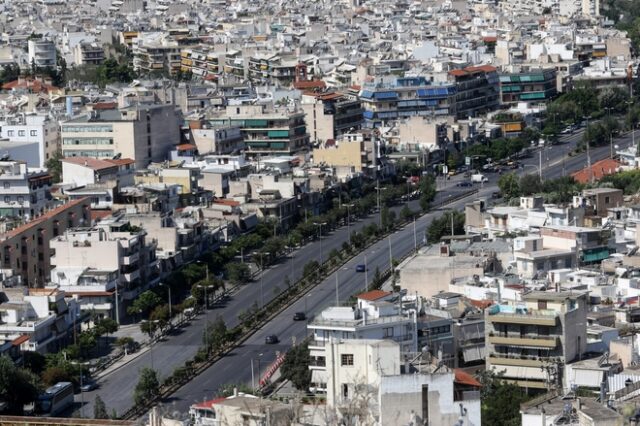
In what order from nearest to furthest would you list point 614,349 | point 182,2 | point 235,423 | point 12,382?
1. point 235,423
2. point 614,349
3. point 12,382
4. point 182,2

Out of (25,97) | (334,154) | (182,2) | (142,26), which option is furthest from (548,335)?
(182,2)

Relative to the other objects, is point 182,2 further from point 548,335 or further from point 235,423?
point 235,423

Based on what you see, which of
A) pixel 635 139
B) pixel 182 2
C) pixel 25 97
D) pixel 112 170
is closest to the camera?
pixel 112 170

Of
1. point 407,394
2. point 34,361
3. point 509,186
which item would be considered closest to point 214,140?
point 509,186

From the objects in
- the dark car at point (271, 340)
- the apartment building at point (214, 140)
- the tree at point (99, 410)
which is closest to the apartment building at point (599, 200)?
the dark car at point (271, 340)

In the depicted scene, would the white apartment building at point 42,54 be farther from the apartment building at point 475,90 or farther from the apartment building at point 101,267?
the apartment building at point 101,267

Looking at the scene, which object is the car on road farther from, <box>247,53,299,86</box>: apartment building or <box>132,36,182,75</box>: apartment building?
<box>132,36,182,75</box>: apartment building
